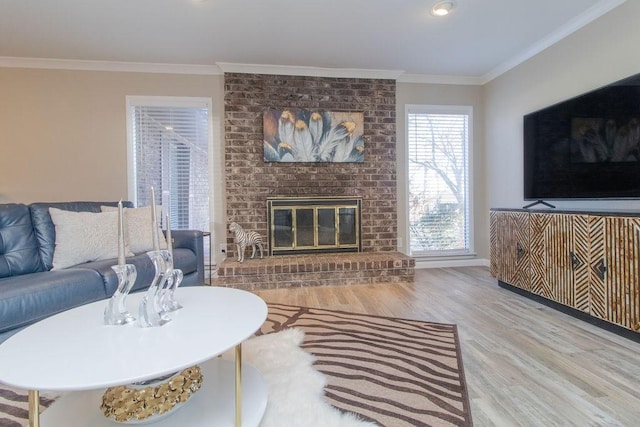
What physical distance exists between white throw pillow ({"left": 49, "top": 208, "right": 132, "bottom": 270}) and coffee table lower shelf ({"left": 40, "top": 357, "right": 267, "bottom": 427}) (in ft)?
4.22

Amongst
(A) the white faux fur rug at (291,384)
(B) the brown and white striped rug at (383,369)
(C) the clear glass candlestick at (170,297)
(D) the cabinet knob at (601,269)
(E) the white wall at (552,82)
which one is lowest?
(B) the brown and white striped rug at (383,369)

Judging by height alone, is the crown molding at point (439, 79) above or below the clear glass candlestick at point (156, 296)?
above

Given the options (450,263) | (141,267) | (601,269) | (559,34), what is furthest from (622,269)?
(141,267)

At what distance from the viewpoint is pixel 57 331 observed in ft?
3.51

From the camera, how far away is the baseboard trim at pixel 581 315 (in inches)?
77.2

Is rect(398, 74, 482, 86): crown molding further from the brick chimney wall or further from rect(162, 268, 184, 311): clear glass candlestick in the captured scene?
rect(162, 268, 184, 311): clear glass candlestick

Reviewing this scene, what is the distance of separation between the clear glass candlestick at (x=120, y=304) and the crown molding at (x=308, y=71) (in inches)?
120

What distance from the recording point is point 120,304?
1.18 metres

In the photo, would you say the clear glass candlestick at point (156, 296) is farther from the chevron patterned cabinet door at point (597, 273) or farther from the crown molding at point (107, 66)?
the crown molding at point (107, 66)

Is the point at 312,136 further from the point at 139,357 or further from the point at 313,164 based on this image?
the point at 139,357

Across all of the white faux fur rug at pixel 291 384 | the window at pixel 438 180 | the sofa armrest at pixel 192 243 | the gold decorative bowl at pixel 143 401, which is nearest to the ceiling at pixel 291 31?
the window at pixel 438 180

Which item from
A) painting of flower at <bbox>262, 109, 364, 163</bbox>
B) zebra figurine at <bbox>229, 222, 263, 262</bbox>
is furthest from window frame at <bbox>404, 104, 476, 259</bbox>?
zebra figurine at <bbox>229, 222, 263, 262</bbox>

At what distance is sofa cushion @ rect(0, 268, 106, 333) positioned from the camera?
5.25 feet

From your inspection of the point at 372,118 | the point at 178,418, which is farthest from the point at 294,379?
the point at 372,118
